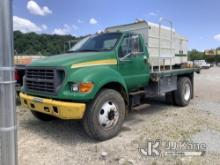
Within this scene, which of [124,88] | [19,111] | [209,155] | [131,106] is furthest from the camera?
[19,111]

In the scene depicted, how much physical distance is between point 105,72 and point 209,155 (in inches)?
93.5

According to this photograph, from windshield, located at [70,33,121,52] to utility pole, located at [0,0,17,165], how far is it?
3.41m

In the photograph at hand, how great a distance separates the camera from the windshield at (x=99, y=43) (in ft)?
→ 18.3

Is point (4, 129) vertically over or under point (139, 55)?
under

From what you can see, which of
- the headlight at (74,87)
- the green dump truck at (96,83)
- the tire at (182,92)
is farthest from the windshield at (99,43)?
the tire at (182,92)

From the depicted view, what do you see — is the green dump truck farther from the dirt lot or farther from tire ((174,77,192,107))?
tire ((174,77,192,107))

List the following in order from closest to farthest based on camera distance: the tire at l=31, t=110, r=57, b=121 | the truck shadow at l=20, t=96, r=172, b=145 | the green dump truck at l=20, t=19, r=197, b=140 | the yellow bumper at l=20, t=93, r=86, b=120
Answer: the yellow bumper at l=20, t=93, r=86, b=120 → the green dump truck at l=20, t=19, r=197, b=140 → the truck shadow at l=20, t=96, r=172, b=145 → the tire at l=31, t=110, r=57, b=121

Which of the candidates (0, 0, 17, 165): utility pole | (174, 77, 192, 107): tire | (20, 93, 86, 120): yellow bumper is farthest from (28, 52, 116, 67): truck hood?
(174, 77, 192, 107): tire

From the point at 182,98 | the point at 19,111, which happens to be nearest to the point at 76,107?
the point at 19,111

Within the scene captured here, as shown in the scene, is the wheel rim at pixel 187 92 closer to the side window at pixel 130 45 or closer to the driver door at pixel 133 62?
the driver door at pixel 133 62

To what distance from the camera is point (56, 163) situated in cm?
375

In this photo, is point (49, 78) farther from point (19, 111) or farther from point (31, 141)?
point (19, 111)

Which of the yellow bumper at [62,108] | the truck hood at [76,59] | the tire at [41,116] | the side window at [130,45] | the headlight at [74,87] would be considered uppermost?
the side window at [130,45]

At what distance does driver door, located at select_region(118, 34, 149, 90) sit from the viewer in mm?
5504
